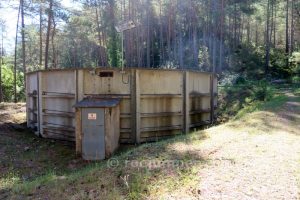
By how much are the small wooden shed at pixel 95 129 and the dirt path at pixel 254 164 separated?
265 cm

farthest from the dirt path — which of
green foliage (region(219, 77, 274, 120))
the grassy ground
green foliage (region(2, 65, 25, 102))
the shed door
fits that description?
green foliage (region(2, 65, 25, 102))

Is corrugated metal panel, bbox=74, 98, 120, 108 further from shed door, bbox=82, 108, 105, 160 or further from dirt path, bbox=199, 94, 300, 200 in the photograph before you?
dirt path, bbox=199, 94, 300, 200

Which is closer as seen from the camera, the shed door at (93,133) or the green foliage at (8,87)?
the shed door at (93,133)

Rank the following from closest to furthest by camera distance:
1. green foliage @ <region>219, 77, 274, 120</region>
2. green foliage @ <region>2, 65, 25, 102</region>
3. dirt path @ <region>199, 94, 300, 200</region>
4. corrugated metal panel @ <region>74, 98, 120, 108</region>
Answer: dirt path @ <region>199, 94, 300, 200</region>, corrugated metal panel @ <region>74, 98, 120, 108</region>, green foliage @ <region>219, 77, 274, 120</region>, green foliage @ <region>2, 65, 25, 102</region>

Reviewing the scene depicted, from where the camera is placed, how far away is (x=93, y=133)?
24.5 feet

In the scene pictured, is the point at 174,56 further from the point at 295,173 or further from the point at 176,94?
the point at 295,173

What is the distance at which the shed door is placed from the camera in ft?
24.4

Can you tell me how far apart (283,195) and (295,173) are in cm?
65

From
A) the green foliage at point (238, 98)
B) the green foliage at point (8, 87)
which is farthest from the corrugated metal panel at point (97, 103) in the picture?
the green foliage at point (8, 87)

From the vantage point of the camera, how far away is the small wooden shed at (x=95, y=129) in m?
7.43

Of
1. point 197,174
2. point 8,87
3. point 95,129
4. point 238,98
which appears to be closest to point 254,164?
point 197,174

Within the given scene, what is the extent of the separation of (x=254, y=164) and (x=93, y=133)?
4.36 m

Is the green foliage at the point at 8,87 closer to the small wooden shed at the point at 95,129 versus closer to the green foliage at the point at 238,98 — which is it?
the green foliage at the point at 238,98

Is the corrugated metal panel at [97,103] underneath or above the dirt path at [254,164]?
above
